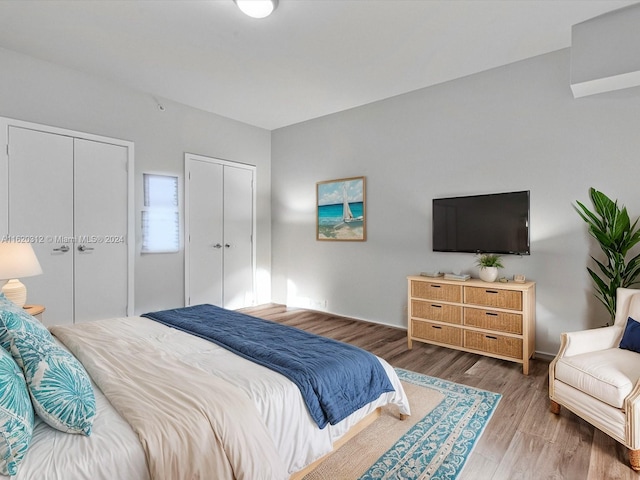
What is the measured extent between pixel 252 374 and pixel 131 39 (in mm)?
3078

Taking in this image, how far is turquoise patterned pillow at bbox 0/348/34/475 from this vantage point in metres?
0.97

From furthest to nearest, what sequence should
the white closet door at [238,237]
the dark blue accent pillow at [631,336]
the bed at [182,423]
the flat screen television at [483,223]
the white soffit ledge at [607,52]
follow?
the white closet door at [238,237]
the flat screen television at [483,223]
the white soffit ledge at [607,52]
the dark blue accent pillow at [631,336]
the bed at [182,423]

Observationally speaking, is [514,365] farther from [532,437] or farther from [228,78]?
[228,78]

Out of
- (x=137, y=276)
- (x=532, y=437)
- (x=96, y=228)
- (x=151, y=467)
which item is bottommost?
(x=532, y=437)

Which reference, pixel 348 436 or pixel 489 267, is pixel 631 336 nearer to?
pixel 489 267

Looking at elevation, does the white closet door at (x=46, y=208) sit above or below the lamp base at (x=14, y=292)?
above

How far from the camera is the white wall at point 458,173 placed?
10.1 feet

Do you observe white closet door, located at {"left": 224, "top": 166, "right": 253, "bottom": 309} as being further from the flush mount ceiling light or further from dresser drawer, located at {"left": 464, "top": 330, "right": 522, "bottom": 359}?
dresser drawer, located at {"left": 464, "top": 330, "right": 522, "bottom": 359}

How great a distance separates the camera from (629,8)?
257 centimetres

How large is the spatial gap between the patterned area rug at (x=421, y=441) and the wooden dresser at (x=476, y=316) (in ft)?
2.28

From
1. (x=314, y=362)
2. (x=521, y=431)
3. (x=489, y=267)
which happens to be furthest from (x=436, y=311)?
(x=314, y=362)

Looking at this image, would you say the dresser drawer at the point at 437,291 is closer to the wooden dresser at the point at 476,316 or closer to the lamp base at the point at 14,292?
the wooden dresser at the point at 476,316

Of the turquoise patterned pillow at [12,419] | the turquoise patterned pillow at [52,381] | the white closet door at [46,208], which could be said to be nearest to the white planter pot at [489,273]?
the turquoise patterned pillow at [52,381]

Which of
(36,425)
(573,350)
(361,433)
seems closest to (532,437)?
(573,350)
